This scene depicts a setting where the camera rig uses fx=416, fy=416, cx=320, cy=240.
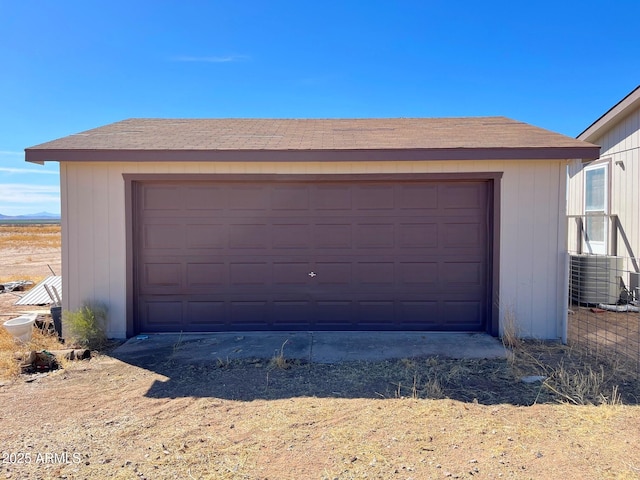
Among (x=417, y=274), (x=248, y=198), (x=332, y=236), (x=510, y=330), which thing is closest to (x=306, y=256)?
(x=332, y=236)

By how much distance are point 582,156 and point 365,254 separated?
3194mm

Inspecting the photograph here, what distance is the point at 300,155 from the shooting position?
5754 millimetres

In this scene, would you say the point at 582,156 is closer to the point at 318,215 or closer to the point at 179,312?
the point at 318,215

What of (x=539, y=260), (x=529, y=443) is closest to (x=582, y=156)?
(x=539, y=260)

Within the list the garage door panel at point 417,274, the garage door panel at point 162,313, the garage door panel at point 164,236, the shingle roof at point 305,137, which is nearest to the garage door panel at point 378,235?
the garage door panel at point 417,274

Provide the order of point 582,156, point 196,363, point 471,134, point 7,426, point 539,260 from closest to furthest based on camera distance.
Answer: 1. point 7,426
2. point 196,363
3. point 582,156
4. point 539,260
5. point 471,134

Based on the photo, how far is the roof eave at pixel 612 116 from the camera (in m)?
7.64

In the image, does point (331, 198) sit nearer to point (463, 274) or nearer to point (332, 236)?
point (332, 236)

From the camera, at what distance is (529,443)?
3.12m

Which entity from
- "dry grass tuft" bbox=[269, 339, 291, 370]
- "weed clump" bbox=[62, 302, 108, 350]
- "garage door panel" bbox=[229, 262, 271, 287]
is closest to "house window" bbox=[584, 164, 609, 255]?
"garage door panel" bbox=[229, 262, 271, 287]

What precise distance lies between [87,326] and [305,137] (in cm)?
418

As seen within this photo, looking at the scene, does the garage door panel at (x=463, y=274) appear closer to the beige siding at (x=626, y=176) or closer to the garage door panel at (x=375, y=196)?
the garage door panel at (x=375, y=196)

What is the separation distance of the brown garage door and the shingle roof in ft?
1.97

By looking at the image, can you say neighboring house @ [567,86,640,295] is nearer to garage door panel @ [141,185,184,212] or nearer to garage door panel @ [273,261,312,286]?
garage door panel @ [273,261,312,286]
